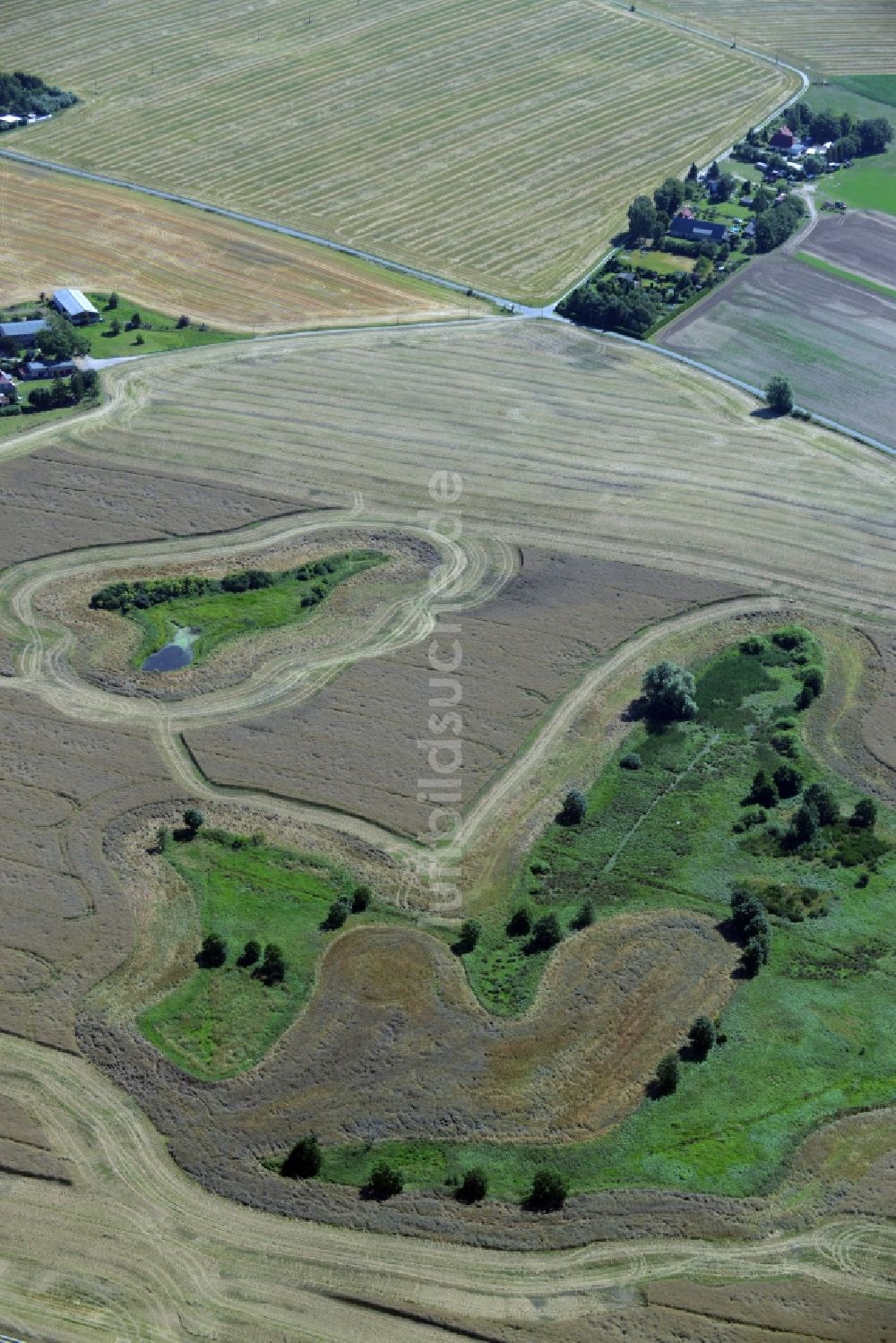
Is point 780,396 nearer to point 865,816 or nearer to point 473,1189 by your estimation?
point 865,816

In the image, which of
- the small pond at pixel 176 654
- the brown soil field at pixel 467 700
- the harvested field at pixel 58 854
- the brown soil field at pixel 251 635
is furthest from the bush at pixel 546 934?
the small pond at pixel 176 654

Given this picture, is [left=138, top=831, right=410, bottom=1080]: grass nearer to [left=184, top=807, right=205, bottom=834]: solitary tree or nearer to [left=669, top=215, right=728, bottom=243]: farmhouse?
[left=184, top=807, right=205, bottom=834]: solitary tree

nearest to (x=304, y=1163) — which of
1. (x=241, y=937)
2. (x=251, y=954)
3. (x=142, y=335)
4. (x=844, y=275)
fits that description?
(x=251, y=954)

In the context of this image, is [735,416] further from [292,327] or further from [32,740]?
[32,740]

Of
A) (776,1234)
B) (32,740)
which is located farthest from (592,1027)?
(32,740)

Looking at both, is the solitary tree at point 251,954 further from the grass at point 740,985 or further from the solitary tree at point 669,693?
the solitary tree at point 669,693

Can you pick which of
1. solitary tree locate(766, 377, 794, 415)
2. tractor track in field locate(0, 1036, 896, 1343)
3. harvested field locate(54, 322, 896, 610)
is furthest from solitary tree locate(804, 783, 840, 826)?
solitary tree locate(766, 377, 794, 415)
